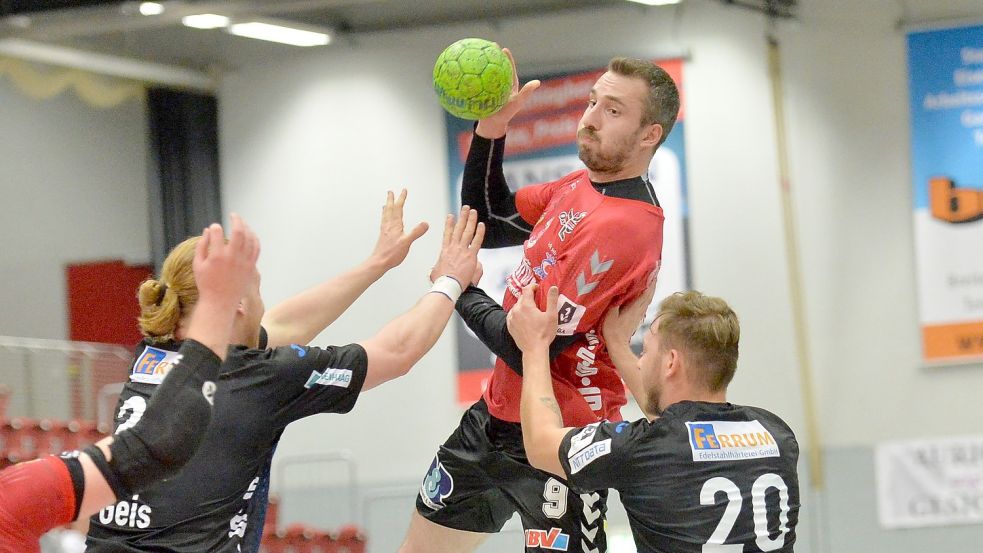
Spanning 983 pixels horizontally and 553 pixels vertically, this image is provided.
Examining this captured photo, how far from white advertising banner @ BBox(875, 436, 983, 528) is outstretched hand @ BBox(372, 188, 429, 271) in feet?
21.6

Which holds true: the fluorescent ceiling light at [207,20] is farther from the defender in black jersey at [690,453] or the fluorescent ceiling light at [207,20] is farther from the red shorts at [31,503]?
the red shorts at [31,503]

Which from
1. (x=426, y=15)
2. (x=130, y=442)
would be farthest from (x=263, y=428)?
(x=426, y=15)

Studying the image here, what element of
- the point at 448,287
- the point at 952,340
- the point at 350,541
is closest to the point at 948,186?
the point at 952,340

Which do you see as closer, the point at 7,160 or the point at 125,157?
the point at 7,160

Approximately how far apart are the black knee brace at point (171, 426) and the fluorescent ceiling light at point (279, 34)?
999 cm

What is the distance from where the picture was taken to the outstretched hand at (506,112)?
391cm

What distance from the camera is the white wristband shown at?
372cm

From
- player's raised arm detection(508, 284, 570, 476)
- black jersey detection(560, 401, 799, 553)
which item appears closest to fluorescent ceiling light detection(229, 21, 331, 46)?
player's raised arm detection(508, 284, 570, 476)

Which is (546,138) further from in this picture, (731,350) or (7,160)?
(731,350)

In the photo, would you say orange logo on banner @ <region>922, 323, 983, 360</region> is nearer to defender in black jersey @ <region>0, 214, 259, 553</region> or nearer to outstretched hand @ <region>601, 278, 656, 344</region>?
outstretched hand @ <region>601, 278, 656, 344</region>

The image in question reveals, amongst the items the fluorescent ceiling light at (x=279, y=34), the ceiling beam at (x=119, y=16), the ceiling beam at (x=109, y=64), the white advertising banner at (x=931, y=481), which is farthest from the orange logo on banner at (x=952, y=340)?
the ceiling beam at (x=109, y=64)

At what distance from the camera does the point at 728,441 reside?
3113 mm

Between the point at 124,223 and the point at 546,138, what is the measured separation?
213 inches

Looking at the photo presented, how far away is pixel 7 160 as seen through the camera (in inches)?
502
